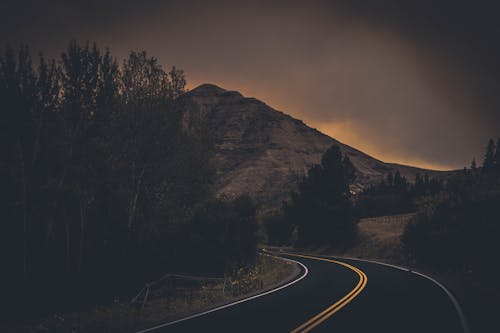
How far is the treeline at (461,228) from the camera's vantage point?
1977cm

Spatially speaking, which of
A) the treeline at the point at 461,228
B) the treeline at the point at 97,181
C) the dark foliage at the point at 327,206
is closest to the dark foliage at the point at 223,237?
the treeline at the point at 97,181

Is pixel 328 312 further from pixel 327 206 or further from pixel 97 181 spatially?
pixel 327 206

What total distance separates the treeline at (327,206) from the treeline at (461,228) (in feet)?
48.1

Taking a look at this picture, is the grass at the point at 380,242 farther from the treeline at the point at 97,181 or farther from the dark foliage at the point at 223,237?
the treeline at the point at 97,181

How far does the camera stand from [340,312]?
36.4 feet

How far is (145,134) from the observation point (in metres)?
24.8

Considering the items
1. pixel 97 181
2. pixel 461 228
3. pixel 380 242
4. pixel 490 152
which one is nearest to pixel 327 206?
pixel 380 242

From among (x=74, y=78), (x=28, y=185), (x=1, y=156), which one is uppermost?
(x=74, y=78)

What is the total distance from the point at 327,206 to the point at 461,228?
21703 mm

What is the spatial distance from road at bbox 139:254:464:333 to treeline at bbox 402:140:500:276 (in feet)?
15.5

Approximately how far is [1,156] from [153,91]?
395 inches

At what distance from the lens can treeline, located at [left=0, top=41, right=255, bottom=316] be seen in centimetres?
2061

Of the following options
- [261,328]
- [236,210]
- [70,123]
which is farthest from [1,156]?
[261,328]

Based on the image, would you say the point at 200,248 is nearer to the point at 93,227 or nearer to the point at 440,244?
the point at 93,227
